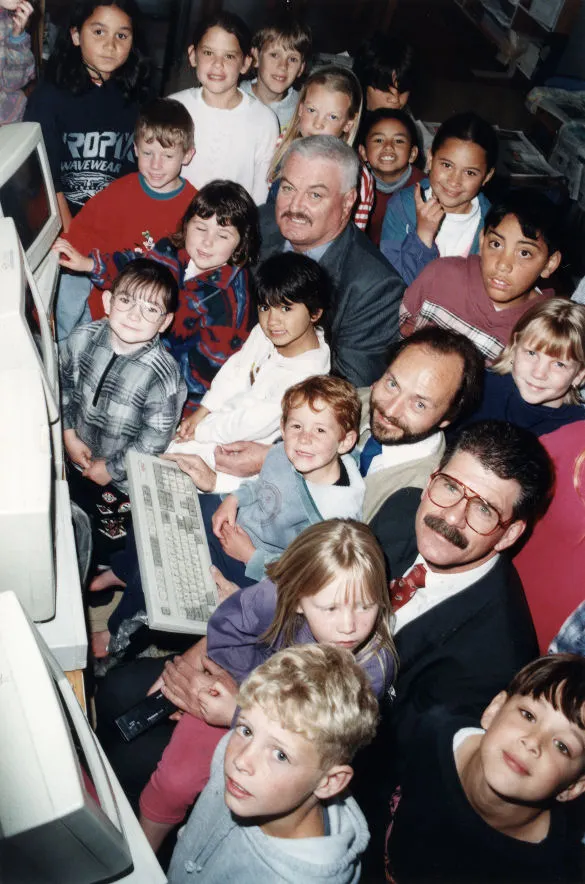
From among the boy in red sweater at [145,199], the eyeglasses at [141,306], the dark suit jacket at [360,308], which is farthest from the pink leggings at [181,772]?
the boy in red sweater at [145,199]

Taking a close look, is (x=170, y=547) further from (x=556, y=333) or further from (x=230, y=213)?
(x=556, y=333)

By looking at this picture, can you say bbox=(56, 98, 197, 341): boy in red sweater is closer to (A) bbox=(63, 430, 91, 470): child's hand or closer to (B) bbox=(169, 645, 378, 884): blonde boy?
(A) bbox=(63, 430, 91, 470): child's hand

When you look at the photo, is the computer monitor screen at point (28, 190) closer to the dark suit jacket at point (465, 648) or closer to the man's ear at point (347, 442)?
the man's ear at point (347, 442)

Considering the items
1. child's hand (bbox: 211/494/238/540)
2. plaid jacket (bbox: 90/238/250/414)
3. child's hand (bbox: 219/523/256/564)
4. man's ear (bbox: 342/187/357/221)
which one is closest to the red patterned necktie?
child's hand (bbox: 219/523/256/564)

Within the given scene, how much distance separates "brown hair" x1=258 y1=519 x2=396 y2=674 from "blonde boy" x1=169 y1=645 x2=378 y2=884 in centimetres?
24

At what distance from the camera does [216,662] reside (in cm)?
191

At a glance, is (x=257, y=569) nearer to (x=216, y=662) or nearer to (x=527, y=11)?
(x=216, y=662)

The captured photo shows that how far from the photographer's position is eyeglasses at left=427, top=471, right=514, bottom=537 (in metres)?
1.73

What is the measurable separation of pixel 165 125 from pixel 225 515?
5.06 ft

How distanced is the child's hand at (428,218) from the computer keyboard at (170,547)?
1.54m

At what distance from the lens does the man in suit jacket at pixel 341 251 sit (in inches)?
104

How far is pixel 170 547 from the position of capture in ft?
6.75

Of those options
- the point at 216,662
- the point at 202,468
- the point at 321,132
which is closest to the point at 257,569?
the point at 216,662

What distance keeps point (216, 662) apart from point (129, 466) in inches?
27.1
